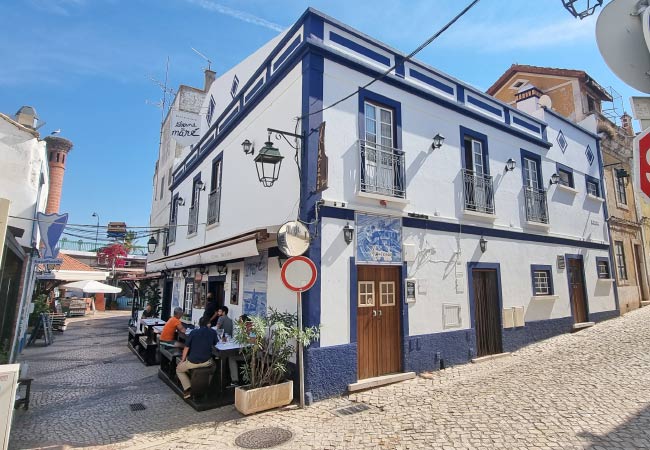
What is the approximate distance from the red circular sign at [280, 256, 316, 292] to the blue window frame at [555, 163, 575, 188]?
33.6 feet

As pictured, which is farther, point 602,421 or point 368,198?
point 368,198

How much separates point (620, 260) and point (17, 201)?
62.8 ft

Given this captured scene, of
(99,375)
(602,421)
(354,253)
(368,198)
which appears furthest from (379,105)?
(99,375)

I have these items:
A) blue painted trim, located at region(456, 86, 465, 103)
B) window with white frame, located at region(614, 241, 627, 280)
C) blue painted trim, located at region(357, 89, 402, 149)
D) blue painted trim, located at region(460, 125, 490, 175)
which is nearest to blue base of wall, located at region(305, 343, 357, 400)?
blue painted trim, located at region(357, 89, 402, 149)

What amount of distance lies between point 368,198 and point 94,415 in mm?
5855

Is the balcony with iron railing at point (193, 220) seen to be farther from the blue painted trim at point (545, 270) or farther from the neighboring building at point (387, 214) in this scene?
the blue painted trim at point (545, 270)

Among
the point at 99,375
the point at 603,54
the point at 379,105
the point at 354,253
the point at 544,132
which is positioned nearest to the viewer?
the point at 603,54

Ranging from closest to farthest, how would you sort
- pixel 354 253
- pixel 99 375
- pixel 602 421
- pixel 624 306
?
pixel 602 421 → pixel 354 253 → pixel 99 375 → pixel 624 306

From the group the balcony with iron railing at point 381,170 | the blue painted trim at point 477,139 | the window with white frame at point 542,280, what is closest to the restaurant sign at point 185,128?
the balcony with iron railing at point 381,170

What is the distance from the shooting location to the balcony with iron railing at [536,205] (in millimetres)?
10359

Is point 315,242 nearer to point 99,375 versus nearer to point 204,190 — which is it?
point 99,375

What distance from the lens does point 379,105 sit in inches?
302

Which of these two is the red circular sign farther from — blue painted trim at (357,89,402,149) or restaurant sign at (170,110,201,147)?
restaurant sign at (170,110,201,147)

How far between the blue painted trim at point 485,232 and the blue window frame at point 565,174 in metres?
2.01
